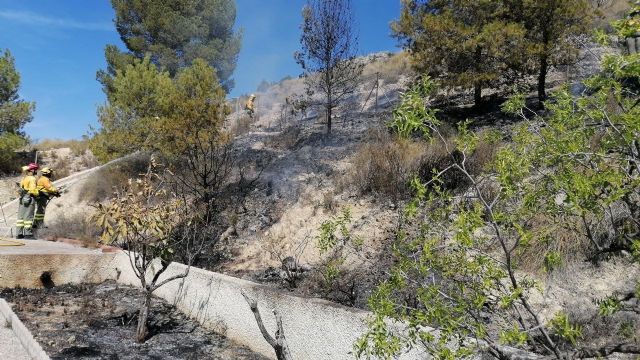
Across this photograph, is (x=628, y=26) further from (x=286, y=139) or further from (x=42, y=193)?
(x=286, y=139)

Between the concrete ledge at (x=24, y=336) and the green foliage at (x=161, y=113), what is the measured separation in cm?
717

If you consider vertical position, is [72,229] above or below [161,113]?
below

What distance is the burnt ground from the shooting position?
20.7 ft

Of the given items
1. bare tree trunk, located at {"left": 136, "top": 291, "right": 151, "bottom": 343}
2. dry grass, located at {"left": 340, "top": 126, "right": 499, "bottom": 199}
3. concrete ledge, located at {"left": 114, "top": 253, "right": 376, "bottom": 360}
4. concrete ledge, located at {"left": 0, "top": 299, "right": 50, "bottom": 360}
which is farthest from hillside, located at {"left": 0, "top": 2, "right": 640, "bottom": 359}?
concrete ledge, located at {"left": 0, "top": 299, "right": 50, "bottom": 360}

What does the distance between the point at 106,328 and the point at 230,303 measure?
1.94m

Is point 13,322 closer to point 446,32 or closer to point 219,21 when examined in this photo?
point 446,32

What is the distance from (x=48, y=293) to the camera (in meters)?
8.88

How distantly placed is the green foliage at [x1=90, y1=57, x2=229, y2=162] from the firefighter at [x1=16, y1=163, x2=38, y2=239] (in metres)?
3.47

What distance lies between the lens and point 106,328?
7.23 meters

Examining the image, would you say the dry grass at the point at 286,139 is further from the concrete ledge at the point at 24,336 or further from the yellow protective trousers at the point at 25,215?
the concrete ledge at the point at 24,336

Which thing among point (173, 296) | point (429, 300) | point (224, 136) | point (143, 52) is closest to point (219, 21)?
point (143, 52)

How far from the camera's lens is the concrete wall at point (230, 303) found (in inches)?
208

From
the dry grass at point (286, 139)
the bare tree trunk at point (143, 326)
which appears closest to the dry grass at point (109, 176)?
the dry grass at point (286, 139)

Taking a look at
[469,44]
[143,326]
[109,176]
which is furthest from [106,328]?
[109,176]
